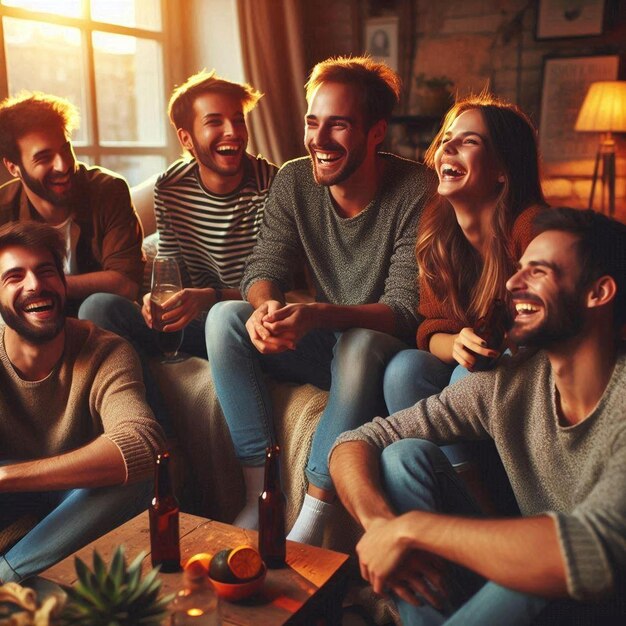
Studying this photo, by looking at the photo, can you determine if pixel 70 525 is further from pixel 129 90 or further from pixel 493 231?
pixel 129 90

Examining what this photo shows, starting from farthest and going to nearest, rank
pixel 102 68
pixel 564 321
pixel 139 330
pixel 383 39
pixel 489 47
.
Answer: pixel 383 39 → pixel 489 47 → pixel 102 68 → pixel 139 330 → pixel 564 321

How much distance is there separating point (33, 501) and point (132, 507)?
0.26m

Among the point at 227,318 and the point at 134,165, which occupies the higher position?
the point at 134,165

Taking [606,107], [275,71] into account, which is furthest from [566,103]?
[275,71]

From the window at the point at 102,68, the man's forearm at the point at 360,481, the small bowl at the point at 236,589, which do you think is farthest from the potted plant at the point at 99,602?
the window at the point at 102,68

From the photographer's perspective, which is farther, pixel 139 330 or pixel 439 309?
pixel 139 330

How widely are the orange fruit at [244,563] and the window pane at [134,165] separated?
111 inches

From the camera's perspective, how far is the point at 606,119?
12.0 ft

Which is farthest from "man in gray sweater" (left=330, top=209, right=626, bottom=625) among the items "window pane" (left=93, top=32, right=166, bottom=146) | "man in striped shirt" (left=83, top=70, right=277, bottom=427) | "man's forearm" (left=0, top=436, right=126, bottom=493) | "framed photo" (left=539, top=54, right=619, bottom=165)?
"framed photo" (left=539, top=54, right=619, bottom=165)

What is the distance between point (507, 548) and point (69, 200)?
1802 mm

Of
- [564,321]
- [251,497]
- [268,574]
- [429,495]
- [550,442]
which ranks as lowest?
[251,497]

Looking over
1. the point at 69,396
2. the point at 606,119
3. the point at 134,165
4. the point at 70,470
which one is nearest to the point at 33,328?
the point at 69,396

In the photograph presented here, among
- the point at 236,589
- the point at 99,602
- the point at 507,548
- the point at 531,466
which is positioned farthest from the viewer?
the point at 531,466

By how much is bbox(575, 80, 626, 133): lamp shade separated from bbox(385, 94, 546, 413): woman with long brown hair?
2.03 m
